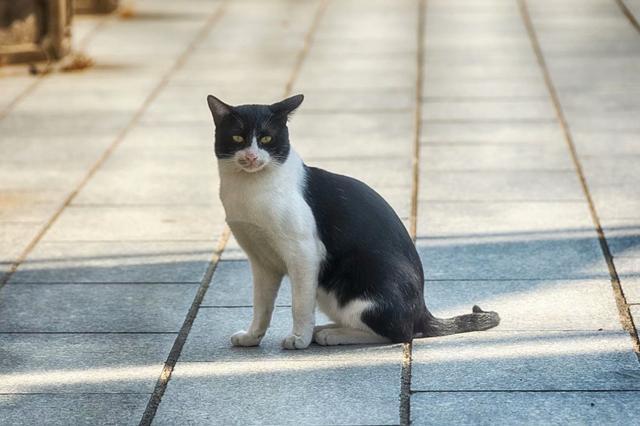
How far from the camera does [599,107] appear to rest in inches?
403

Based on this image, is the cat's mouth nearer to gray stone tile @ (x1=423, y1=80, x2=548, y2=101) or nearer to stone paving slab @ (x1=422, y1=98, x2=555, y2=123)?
stone paving slab @ (x1=422, y1=98, x2=555, y2=123)

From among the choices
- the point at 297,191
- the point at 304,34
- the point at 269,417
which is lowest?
the point at 304,34

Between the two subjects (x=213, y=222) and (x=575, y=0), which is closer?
(x=213, y=222)

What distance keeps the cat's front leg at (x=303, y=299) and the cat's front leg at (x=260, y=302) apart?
135 mm

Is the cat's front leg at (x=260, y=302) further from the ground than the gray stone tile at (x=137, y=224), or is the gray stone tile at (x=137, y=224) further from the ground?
the cat's front leg at (x=260, y=302)

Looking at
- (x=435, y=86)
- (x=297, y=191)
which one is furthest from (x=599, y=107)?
(x=297, y=191)

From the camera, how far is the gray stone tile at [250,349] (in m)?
5.56

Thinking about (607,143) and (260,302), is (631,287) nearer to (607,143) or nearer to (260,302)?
(260,302)

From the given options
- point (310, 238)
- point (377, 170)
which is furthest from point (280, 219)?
point (377, 170)

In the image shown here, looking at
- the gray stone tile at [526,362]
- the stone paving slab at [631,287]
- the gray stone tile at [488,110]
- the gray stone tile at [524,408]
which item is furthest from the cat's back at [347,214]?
the gray stone tile at [488,110]

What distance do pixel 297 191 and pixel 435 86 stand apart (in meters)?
5.91

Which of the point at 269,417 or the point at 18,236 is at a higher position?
the point at 269,417

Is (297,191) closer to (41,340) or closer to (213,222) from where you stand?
(41,340)

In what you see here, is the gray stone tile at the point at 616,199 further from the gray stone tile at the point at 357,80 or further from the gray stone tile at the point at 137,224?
the gray stone tile at the point at 357,80
